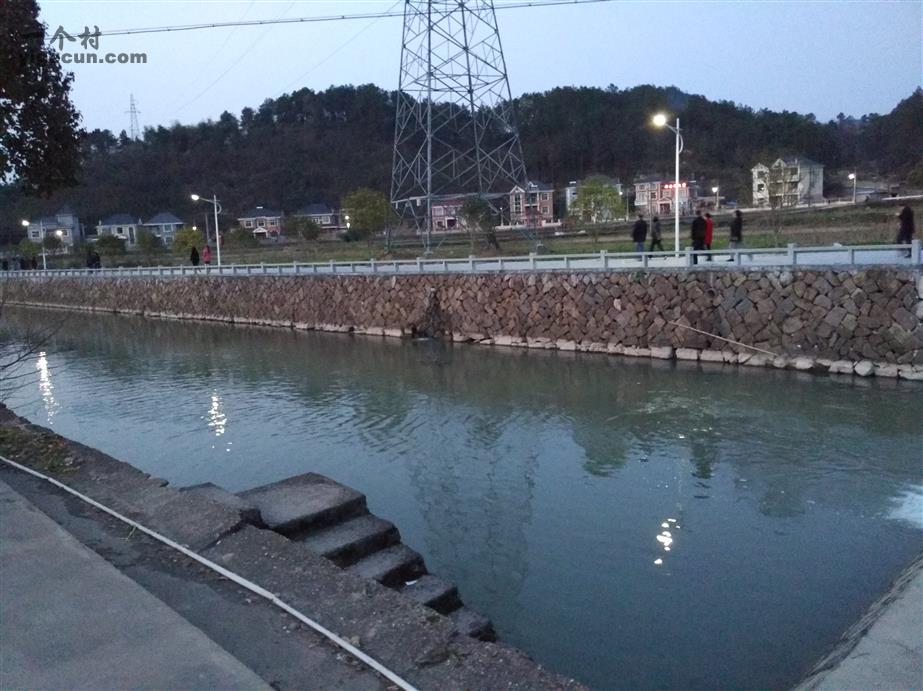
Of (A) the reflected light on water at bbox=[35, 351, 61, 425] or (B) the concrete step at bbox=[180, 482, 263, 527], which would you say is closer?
(B) the concrete step at bbox=[180, 482, 263, 527]

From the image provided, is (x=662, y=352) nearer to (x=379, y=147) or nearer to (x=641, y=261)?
(x=641, y=261)

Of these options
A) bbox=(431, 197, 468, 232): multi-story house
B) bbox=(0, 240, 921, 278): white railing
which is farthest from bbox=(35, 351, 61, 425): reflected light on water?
bbox=(431, 197, 468, 232): multi-story house

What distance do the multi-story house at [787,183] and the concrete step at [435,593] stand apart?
98.7 ft

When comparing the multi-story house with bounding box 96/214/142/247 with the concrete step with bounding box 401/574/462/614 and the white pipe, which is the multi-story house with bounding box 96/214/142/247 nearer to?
the white pipe

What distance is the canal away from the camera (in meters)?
7.19

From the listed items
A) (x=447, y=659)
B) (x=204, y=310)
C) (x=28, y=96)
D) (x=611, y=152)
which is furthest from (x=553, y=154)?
(x=447, y=659)

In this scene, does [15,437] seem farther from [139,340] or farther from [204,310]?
[204,310]

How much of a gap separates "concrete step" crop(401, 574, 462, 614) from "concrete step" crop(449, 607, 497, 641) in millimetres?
140

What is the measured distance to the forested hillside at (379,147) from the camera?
65875 mm

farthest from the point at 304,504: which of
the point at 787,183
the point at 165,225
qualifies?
the point at 165,225

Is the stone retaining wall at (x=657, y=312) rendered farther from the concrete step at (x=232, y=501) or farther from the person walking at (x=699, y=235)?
the concrete step at (x=232, y=501)

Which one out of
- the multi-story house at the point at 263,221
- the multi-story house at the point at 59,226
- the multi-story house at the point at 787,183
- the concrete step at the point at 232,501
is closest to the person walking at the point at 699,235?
the multi-story house at the point at 787,183

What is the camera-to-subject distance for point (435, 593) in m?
6.91

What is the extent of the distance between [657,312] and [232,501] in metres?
14.5
